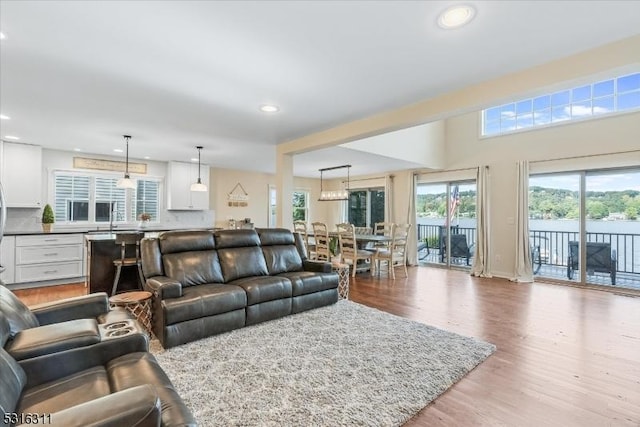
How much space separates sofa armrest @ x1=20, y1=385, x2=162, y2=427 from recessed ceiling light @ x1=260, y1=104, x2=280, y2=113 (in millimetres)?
2920

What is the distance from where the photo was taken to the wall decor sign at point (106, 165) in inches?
234

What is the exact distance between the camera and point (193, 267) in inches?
138

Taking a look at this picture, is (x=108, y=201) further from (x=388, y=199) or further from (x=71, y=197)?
(x=388, y=199)

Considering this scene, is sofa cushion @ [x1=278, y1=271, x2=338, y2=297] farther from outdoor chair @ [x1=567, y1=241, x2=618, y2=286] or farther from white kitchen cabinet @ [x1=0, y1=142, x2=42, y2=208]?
white kitchen cabinet @ [x1=0, y1=142, x2=42, y2=208]

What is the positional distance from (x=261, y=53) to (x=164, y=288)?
7.26 feet

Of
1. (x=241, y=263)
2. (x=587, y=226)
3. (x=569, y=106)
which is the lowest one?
(x=241, y=263)

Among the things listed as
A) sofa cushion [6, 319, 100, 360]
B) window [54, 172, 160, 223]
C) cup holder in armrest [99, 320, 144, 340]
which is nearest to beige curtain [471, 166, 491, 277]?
cup holder in armrest [99, 320, 144, 340]

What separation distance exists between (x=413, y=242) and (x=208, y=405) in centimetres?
641

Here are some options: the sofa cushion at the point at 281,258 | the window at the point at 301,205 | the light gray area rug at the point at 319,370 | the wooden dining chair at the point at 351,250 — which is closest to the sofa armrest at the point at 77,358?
the light gray area rug at the point at 319,370

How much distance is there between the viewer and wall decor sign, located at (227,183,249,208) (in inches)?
314

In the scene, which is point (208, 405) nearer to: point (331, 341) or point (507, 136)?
point (331, 341)

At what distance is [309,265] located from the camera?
430cm

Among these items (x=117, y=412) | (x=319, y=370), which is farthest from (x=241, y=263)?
(x=117, y=412)

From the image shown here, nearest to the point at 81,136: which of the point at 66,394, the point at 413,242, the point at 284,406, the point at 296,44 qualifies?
the point at 296,44
